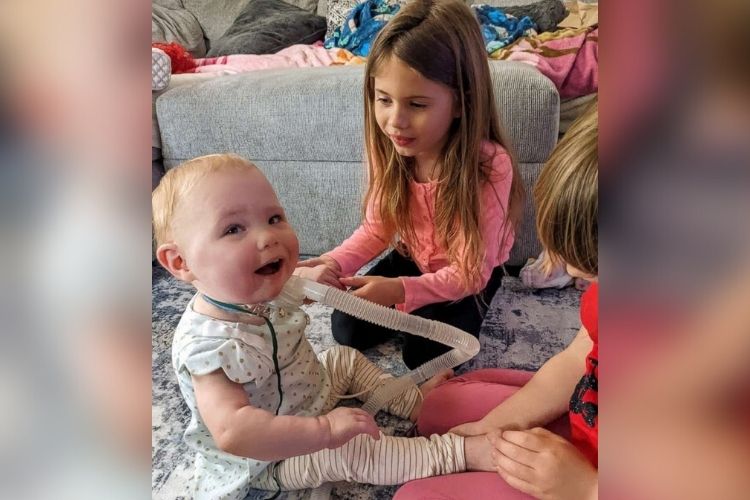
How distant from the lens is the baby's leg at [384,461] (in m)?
0.40

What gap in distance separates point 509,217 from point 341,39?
201 mm

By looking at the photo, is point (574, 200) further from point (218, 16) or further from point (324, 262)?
point (218, 16)

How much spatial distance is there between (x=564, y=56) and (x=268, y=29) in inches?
9.0

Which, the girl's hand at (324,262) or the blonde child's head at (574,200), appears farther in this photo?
the girl's hand at (324,262)

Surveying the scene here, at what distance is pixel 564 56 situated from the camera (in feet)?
1.38

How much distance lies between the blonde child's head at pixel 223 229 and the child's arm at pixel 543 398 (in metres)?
0.17

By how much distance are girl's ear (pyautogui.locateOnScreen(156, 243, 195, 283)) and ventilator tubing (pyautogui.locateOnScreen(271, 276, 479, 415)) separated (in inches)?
3.2

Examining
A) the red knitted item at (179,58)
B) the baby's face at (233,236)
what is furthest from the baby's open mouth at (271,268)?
the red knitted item at (179,58)

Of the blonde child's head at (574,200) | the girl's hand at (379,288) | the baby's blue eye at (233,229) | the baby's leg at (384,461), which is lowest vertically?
the baby's leg at (384,461)

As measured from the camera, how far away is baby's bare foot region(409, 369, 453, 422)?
44 centimetres

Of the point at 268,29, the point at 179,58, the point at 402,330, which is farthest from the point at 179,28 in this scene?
the point at 402,330

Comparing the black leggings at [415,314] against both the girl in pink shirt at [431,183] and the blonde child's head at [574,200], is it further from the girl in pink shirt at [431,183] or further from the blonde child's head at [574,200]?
the blonde child's head at [574,200]
